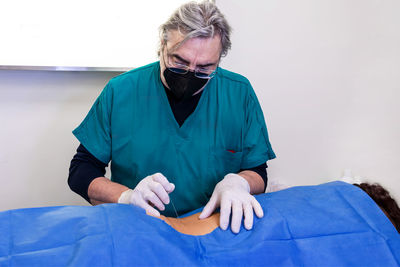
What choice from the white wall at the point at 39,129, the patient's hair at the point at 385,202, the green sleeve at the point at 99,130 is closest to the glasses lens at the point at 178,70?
the green sleeve at the point at 99,130

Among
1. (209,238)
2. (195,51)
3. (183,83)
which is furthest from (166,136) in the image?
(209,238)

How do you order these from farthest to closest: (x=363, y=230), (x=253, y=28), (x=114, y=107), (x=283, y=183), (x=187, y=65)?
(x=283, y=183) < (x=253, y=28) < (x=114, y=107) < (x=187, y=65) < (x=363, y=230)

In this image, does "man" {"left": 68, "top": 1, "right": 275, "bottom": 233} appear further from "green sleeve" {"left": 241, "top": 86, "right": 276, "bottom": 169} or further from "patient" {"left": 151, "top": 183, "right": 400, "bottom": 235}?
"patient" {"left": 151, "top": 183, "right": 400, "bottom": 235}

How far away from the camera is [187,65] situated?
1169 mm


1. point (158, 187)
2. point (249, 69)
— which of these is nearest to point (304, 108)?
point (249, 69)

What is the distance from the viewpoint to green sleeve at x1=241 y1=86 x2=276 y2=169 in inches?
54.9

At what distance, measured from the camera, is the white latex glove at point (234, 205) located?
0.98 m

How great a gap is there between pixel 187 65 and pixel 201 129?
0.28 meters

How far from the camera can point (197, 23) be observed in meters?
1.13

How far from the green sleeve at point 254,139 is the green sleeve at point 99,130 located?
0.55m

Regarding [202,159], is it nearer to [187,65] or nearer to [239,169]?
[239,169]

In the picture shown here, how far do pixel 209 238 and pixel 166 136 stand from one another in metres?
0.49

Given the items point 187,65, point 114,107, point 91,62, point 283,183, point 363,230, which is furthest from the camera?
point 283,183

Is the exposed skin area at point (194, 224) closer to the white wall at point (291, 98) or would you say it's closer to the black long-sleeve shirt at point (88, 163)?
the black long-sleeve shirt at point (88, 163)
